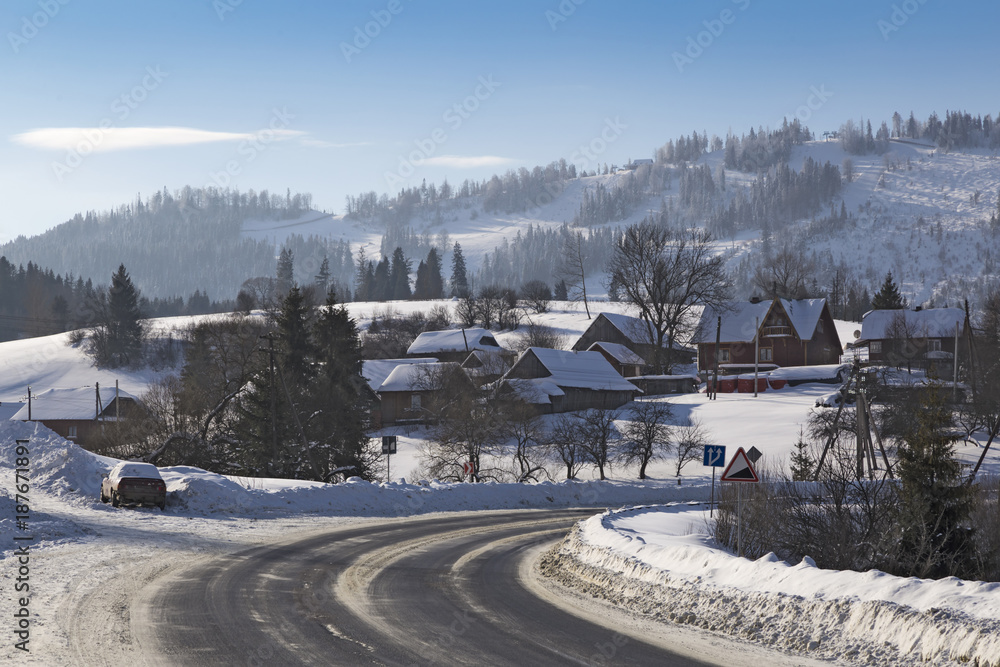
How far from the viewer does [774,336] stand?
91.1 m

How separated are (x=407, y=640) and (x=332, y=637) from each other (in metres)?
0.90

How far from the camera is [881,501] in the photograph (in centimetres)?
1706

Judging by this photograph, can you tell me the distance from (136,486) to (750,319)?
77.4 m

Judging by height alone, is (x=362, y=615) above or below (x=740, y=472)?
below

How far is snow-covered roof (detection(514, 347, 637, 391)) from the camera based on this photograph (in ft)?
255

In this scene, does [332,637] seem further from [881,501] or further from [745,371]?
[745,371]

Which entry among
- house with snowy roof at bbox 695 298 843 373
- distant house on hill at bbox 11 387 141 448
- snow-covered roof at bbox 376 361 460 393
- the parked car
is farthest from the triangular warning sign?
distant house on hill at bbox 11 387 141 448

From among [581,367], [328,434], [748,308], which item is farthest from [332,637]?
→ [748,308]

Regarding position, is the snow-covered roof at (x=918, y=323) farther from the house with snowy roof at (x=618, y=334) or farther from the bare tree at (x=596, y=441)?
the bare tree at (x=596, y=441)

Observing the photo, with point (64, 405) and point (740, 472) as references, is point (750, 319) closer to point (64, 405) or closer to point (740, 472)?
point (64, 405)

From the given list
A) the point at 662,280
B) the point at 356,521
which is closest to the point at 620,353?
the point at 662,280

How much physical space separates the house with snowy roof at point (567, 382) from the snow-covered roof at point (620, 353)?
11.5 metres

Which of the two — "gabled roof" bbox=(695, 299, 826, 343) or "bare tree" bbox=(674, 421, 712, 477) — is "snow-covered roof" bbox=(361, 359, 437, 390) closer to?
"gabled roof" bbox=(695, 299, 826, 343)

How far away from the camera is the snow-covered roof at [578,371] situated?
77.6 meters
